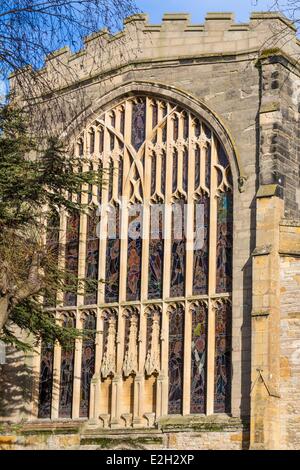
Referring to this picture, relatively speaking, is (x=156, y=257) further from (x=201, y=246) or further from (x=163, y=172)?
(x=163, y=172)

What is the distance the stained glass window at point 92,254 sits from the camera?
25688mm

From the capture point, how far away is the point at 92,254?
26.0 metres

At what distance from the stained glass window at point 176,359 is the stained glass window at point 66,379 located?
2.72m

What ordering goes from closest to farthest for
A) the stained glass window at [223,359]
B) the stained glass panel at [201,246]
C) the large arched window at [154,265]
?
the stained glass window at [223,359] < the large arched window at [154,265] < the stained glass panel at [201,246]

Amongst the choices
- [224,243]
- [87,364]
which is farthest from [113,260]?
[224,243]

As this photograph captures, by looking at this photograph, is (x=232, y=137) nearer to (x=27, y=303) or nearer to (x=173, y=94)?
(x=173, y=94)

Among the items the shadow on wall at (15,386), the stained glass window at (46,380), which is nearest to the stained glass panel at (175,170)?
the stained glass window at (46,380)

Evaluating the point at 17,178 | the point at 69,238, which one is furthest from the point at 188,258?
the point at 17,178

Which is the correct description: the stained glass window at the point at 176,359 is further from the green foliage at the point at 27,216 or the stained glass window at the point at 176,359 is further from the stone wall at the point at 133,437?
the green foliage at the point at 27,216

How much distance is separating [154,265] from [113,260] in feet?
4.09

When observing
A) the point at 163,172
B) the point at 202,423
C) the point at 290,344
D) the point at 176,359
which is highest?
the point at 163,172

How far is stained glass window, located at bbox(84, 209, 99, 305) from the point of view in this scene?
25688 millimetres

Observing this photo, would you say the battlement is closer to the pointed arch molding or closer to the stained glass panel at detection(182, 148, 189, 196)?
the pointed arch molding

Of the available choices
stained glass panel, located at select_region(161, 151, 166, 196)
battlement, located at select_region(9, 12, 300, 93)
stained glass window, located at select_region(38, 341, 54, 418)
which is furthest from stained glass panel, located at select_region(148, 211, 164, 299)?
battlement, located at select_region(9, 12, 300, 93)
